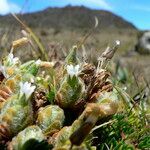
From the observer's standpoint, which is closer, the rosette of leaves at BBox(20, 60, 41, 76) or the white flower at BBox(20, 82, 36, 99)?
the white flower at BBox(20, 82, 36, 99)

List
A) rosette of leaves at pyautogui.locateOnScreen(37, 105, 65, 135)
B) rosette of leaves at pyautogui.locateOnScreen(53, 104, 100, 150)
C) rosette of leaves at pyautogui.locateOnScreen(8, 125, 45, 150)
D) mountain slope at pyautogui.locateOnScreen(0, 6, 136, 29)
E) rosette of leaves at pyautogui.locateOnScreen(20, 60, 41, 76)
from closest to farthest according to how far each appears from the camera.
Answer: rosette of leaves at pyautogui.locateOnScreen(53, 104, 100, 150)
rosette of leaves at pyautogui.locateOnScreen(8, 125, 45, 150)
rosette of leaves at pyautogui.locateOnScreen(37, 105, 65, 135)
rosette of leaves at pyautogui.locateOnScreen(20, 60, 41, 76)
mountain slope at pyautogui.locateOnScreen(0, 6, 136, 29)

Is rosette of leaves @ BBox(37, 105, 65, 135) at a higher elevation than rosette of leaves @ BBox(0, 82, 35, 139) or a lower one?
lower

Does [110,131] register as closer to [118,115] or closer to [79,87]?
[118,115]

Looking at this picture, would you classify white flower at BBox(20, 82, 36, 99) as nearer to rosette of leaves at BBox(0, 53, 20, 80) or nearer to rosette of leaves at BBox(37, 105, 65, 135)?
rosette of leaves at BBox(37, 105, 65, 135)

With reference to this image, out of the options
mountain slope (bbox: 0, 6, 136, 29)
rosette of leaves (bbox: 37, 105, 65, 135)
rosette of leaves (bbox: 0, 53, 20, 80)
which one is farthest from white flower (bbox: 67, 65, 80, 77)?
mountain slope (bbox: 0, 6, 136, 29)

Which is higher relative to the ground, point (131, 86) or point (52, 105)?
point (52, 105)

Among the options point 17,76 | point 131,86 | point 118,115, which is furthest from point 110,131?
point 131,86

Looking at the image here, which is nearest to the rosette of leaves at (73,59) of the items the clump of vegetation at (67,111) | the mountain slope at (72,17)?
the clump of vegetation at (67,111)

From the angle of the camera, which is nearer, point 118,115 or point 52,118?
point 52,118
